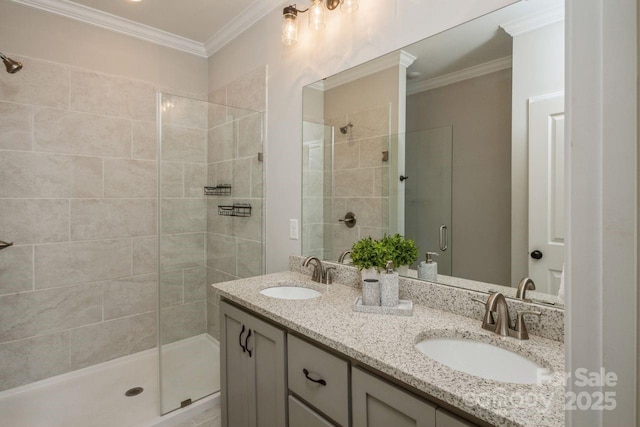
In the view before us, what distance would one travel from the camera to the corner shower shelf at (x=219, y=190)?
2268mm

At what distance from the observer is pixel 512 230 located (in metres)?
1.21

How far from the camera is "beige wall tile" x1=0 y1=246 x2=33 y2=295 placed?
210cm

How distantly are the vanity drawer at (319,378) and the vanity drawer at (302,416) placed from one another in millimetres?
28

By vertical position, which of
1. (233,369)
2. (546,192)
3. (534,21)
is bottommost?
(233,369)

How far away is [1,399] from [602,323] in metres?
3.01

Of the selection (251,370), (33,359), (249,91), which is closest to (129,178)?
(249,91)

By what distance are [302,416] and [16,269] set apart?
2138 millimetres

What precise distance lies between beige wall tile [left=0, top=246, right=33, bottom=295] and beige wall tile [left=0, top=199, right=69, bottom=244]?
0.06 metres

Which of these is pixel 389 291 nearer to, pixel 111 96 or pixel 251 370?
pixel 251 370

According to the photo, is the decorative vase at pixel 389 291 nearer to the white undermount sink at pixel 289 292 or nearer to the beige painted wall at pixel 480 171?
the beige painted wall at pixel 480 171

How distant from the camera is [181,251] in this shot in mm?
2107

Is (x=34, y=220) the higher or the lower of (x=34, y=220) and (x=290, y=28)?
the lower

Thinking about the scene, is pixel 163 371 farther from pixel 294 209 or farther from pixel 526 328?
pixel 526 328

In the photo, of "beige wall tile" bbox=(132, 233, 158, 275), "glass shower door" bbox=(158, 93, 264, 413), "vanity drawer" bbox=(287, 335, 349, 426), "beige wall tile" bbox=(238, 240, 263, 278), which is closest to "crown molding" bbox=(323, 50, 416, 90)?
"glass shower door" bbox=(158, 93, 264, 413)
